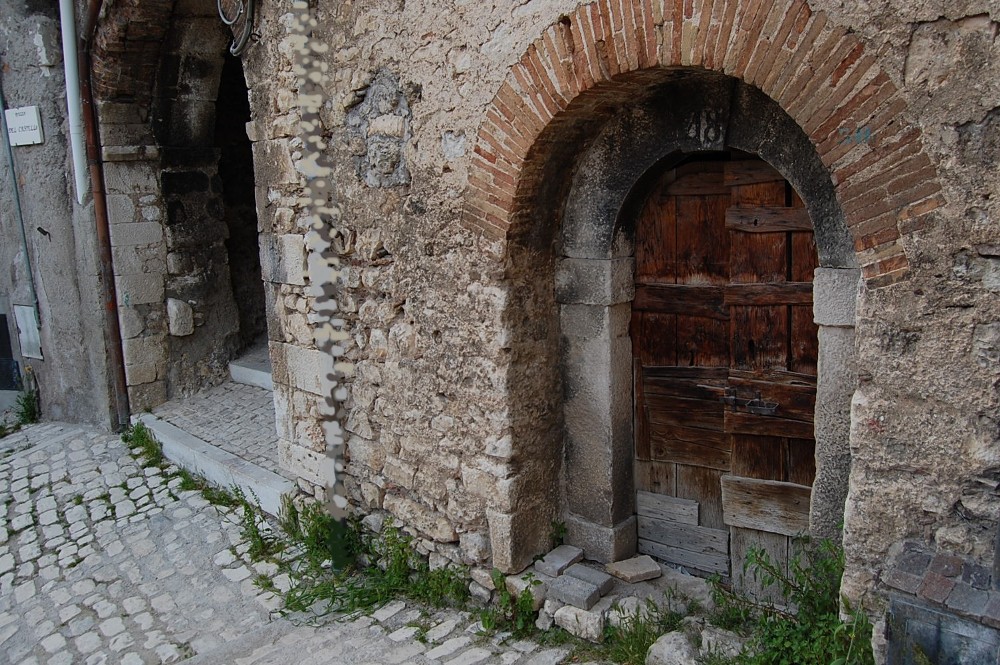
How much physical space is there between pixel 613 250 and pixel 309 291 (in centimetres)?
187

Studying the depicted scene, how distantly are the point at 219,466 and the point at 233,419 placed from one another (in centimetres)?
97

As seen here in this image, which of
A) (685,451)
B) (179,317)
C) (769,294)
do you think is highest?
(769,294)

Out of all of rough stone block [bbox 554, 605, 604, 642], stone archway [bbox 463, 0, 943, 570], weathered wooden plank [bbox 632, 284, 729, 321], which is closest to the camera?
stone archway [bbox 463, 0, 943, 570]

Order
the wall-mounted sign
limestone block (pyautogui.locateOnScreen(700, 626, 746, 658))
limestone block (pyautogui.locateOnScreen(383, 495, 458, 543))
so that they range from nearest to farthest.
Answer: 1. limestone block (pyautogui.locateOnScreen(700, 626, 746, 658))
2. limestone block (pyautogui.locateOnScreen(383, 495, 458, 543))
3. the wall-mounted sign

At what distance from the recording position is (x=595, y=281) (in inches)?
149

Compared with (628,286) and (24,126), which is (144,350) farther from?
(628,286)

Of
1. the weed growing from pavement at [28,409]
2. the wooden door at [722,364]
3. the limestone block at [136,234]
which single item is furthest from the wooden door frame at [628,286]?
the weed growing from pavement at [28,409]

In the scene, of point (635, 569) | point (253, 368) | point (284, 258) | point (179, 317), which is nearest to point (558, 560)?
point (635, 569)

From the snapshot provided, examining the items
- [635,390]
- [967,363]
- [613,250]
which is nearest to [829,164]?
[967,363]

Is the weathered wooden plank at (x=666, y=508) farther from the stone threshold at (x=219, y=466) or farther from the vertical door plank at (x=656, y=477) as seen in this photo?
the stone threshold at (x=219, y=466)

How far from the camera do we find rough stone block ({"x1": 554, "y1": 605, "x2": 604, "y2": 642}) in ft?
11.8

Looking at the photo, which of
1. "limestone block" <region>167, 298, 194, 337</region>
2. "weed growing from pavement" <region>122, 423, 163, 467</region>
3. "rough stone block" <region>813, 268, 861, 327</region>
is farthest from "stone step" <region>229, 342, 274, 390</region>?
"rough stone block" <region>813, 268, 861, 327</region>

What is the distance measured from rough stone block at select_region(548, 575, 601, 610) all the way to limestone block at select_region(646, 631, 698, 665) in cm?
40

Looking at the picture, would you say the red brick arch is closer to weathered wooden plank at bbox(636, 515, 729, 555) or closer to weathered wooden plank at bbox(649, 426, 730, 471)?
weathered wooden plank at bbox(649, 426, 730, 471)
